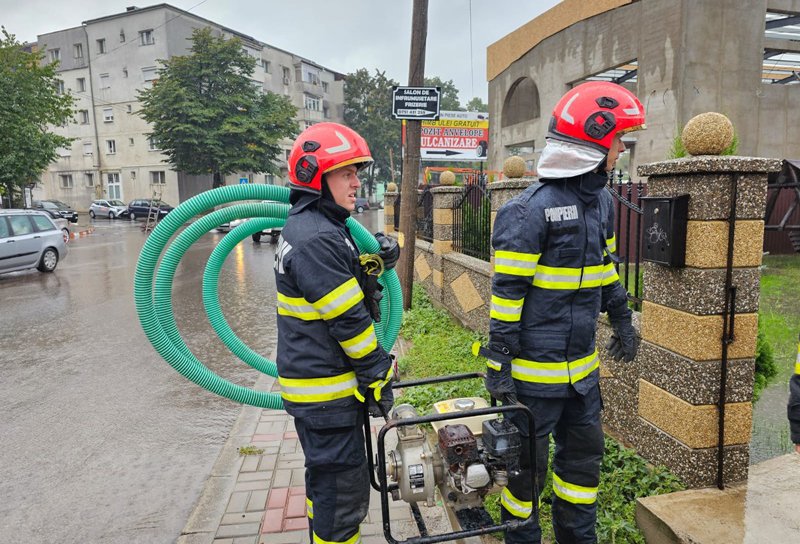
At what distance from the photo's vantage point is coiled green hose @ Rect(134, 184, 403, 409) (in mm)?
3307

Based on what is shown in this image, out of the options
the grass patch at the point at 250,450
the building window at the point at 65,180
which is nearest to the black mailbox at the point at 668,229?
the grass patch at the point at 250,450

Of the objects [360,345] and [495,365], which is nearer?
[360,345]

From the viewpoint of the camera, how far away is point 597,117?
260 cm

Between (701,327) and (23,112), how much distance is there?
27626mm

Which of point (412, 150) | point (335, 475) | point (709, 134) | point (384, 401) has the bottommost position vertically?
point (335, 475)

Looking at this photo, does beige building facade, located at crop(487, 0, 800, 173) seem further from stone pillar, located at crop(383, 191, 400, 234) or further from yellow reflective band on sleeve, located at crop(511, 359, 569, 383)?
yellow reflective band on sleeve, located at crop(511, 359, 569, 383)

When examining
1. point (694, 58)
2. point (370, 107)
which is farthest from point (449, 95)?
point (694, 58)

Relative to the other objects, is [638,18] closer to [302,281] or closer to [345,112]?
[302,281]

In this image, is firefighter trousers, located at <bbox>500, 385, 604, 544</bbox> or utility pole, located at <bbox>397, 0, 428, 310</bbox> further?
utility pole, located at <bbox>397, 0, 428, 310</bbox>

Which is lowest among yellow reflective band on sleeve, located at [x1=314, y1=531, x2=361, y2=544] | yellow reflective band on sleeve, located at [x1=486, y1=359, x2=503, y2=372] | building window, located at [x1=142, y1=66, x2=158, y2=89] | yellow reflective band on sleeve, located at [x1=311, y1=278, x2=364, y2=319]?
yellow reflective band on sleeve, located at [x1=314, y1=531, x2=361, y2=544]

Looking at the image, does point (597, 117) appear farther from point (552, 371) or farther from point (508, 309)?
point (552, 371)

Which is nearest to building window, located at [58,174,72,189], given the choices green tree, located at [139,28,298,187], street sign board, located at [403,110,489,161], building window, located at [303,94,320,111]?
green tree, located at [139,28,298,187]

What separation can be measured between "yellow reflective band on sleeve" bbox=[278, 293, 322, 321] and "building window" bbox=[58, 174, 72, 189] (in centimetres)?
5302

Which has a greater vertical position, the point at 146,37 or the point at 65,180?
the point at 146,37
